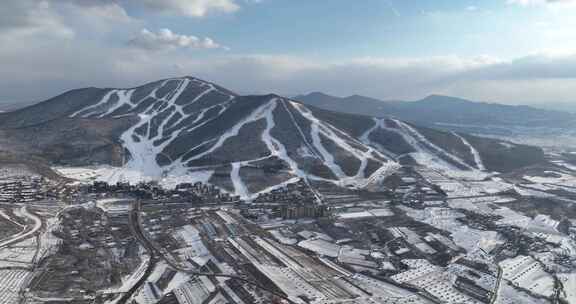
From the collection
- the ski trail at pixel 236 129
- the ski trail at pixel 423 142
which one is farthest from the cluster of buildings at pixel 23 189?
the ski trail at pixel 423 142

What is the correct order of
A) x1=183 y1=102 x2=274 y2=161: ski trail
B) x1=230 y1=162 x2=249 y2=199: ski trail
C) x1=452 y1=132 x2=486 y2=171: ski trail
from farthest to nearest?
x1=452 y1=132 x2=486 y2=171: ski trail, x1=183 y1=102 x2=274 y2=161: ski trail, x1=230 y1=162 x2=249 y2=199: ski trail

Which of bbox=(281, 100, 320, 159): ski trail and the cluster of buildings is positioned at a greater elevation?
bbox=(281, 100, 320, 159): ski trail

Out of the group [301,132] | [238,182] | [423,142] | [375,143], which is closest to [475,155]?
[423,142]

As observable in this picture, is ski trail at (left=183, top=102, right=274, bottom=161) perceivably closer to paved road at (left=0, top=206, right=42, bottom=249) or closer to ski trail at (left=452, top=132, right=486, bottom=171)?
paved road at (left=0, top=206, right=42, bottom=249)

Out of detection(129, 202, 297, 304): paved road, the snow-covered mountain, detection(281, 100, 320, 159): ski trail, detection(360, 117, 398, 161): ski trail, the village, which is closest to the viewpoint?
the village

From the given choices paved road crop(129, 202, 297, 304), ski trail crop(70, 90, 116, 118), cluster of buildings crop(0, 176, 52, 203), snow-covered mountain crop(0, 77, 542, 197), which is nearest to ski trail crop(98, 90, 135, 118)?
snow-covered mountain crop(0, 77, 542, 197)

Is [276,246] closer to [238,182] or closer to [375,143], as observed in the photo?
[238,182]

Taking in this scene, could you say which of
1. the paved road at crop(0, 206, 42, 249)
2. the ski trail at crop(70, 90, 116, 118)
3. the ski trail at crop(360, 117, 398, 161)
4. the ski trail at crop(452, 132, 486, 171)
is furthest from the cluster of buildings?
the ski trail at crop(452, 132, 486, 171)

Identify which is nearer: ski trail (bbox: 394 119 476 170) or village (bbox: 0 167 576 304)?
village (bbox: 0 167 576 304)

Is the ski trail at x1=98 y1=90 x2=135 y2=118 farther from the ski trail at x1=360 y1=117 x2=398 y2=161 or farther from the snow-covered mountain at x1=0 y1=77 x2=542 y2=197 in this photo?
the ski trail at x1=360 y1=117 x2=398 y2=161

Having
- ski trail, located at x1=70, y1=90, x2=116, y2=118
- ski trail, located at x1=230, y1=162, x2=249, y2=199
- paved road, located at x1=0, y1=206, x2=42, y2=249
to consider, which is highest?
ski trail, located at x1=70, y1=90, x2=116, y2=118

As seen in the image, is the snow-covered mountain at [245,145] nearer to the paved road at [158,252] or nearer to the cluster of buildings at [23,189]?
the cluster of buildings at [23,189]
